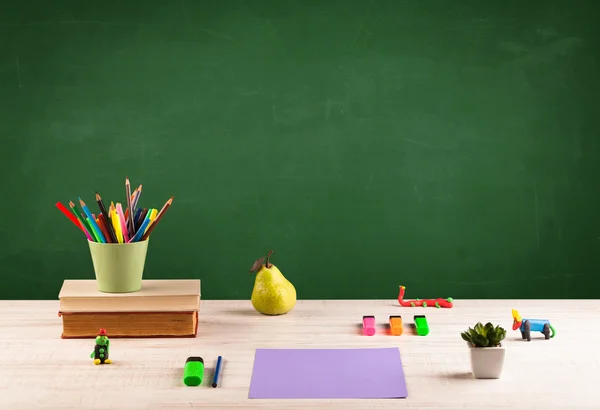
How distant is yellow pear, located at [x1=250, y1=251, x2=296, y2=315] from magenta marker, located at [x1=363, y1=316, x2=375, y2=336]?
0.65 ft

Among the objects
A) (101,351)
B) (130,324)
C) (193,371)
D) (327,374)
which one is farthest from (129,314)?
(327,374)

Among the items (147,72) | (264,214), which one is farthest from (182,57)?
(264,214)

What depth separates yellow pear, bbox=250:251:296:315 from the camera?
1788 mm

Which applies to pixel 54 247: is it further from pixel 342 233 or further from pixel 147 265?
pixel 342 233

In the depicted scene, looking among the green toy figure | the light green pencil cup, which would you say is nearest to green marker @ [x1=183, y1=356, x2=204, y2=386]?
the green toy figure

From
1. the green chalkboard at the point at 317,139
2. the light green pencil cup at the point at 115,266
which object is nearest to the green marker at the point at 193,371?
the light green pencil cup at the point at 115,266

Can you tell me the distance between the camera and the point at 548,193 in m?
2.68

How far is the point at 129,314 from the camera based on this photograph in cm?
165

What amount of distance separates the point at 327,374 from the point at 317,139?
131 cm

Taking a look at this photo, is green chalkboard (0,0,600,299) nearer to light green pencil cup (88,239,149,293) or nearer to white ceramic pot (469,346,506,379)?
light green pencil cup (88,239,149,293)

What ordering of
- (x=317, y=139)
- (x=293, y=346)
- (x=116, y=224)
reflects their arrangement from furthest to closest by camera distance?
(x=317, y=139) → (x=116, y=224) → (x=293, y=346)

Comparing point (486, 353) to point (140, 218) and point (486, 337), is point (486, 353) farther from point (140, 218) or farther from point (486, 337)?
point (140, 218)

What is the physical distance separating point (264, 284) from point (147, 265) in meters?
0.99

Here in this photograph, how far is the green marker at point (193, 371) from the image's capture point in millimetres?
1372
